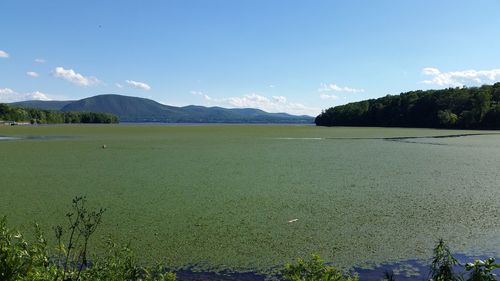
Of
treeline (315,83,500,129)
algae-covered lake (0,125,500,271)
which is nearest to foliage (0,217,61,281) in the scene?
Result: algae-covered lake (0,125,500,271)

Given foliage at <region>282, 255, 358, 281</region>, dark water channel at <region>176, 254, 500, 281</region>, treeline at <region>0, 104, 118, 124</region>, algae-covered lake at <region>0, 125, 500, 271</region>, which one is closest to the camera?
foliage at <region>282, 255, 358, 281</region>

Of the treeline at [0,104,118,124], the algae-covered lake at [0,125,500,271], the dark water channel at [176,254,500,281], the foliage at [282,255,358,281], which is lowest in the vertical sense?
the dark water channel at [176,254,500,281]

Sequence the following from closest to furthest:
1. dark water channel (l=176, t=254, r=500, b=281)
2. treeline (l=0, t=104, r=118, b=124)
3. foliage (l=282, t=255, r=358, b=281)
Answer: foliage (l=282, t=255, r=358, b=281) < dark water channel (l=176, t=254, r=500, b=281) < treeline (l=0, t=104, r=118, b=124)

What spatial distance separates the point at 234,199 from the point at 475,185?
625 centimetres

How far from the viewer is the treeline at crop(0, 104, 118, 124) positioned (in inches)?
3563

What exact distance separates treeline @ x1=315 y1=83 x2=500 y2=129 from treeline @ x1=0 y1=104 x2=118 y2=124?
6514 cm

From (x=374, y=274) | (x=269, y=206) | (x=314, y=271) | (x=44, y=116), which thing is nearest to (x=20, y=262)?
(x=314, y=271)

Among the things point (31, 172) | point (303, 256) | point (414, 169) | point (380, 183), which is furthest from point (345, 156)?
point (303, 256)

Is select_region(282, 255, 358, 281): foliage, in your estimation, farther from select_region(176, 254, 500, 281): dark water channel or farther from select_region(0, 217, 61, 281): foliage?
select_region(176, 254, 500, 281): dark water channel

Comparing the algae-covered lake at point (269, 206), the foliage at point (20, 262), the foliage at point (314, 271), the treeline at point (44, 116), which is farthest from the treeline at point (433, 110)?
the treeline at point (44, 116)

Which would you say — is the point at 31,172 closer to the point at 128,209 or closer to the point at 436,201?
the point at 128,209

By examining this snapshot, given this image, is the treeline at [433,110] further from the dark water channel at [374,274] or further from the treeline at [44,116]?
the treeline at [44,116]

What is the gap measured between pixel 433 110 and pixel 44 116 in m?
83.4

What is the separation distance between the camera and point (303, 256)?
17.8 feet
